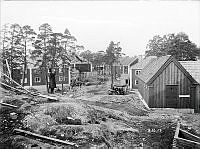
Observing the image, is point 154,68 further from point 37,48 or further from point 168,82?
point 37,48

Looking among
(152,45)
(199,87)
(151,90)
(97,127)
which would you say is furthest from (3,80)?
(152,45)

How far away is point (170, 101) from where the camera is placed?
14344mm

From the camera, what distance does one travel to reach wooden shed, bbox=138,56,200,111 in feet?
46.1

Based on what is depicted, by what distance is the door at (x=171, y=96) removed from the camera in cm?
1429

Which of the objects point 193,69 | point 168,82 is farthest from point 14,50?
point 193,69

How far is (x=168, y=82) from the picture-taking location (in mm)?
14242

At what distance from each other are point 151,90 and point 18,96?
898 centimetres

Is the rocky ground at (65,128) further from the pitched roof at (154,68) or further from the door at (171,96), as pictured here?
the pitched roof at (154,68)

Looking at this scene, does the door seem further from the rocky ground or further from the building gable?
the rocky ground

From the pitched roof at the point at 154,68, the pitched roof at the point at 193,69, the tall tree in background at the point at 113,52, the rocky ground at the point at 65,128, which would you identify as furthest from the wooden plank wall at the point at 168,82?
the tall tree in background at the point at 113,52

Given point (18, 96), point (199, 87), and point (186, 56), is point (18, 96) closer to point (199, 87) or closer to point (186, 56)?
point (199, 87)

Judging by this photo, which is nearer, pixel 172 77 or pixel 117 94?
pixel 172 77

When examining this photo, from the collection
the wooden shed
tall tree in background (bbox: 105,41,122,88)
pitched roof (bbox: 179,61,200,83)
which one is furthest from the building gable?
tall tree in background (bbox: 105,41,122,88)

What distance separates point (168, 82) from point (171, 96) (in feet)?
3.26
